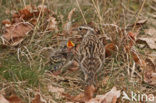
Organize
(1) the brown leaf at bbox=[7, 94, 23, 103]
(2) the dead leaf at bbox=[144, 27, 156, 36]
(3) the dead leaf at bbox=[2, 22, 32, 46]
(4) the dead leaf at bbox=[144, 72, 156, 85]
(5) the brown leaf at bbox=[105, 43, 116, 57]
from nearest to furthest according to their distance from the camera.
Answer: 1. (1) the brown leaf at bbox=[7, 94, 23, 103]
2. (4) the dead leaf at bbox=[144, 72, 156, 85]
3. (5) the brown leaf at bbox=[105, 43, 116, 57]
4. (3) the dead leaf at bbox=[2, 22, 32, 46]
5. (2) the dead leaf at bbox=[144, 27, 156, 36]

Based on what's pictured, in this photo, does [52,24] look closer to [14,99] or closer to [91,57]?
[91,57]

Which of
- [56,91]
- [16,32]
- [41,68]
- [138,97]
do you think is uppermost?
[16,32]

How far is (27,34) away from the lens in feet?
23.1

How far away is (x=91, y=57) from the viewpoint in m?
5.85

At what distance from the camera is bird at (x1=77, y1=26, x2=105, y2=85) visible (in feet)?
18.9

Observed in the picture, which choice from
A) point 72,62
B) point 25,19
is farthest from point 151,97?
point 25,19

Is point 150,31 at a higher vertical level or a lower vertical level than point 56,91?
higher

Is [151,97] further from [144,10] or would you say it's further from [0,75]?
[144,10]

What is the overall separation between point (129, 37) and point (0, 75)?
7.63ft

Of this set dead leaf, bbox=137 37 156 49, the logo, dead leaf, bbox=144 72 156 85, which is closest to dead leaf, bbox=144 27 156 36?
dead leaf, bbox=137 37 156 49

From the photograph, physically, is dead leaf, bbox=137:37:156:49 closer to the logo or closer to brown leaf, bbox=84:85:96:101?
the logo

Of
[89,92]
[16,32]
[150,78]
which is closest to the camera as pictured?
[89,92]

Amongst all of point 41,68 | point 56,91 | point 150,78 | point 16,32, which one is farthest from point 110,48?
point 16,32

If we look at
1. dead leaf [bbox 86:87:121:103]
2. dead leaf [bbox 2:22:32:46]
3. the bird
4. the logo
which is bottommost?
the logo
